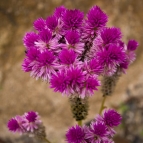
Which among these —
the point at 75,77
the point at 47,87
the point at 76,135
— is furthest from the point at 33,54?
the point at 47,87

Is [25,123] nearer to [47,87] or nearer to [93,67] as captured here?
[93,67]

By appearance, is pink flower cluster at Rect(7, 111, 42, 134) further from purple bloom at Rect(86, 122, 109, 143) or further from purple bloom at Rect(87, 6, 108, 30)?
purple bloom at Rect(87, 6, 108, 30)

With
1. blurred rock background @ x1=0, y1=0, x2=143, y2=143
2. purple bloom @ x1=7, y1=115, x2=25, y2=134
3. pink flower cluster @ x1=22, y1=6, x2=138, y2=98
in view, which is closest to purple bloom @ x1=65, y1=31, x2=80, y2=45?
pink flower cluster @ x1=22, y1=6, x2=138, y2=98

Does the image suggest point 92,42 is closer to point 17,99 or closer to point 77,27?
point 77,27

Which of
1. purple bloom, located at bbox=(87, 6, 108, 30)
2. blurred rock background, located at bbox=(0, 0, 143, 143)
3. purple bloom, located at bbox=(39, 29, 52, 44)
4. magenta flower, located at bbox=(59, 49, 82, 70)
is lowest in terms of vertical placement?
magenta flower, located at bbox=(59, 49, 82, 70)

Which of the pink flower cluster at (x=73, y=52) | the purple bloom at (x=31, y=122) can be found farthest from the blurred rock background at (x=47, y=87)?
the pink flower cluster at (x=73, y=52)

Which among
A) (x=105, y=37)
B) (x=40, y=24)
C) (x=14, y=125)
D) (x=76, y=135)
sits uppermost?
(x=40, y=24)

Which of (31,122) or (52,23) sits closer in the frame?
(52,23)
